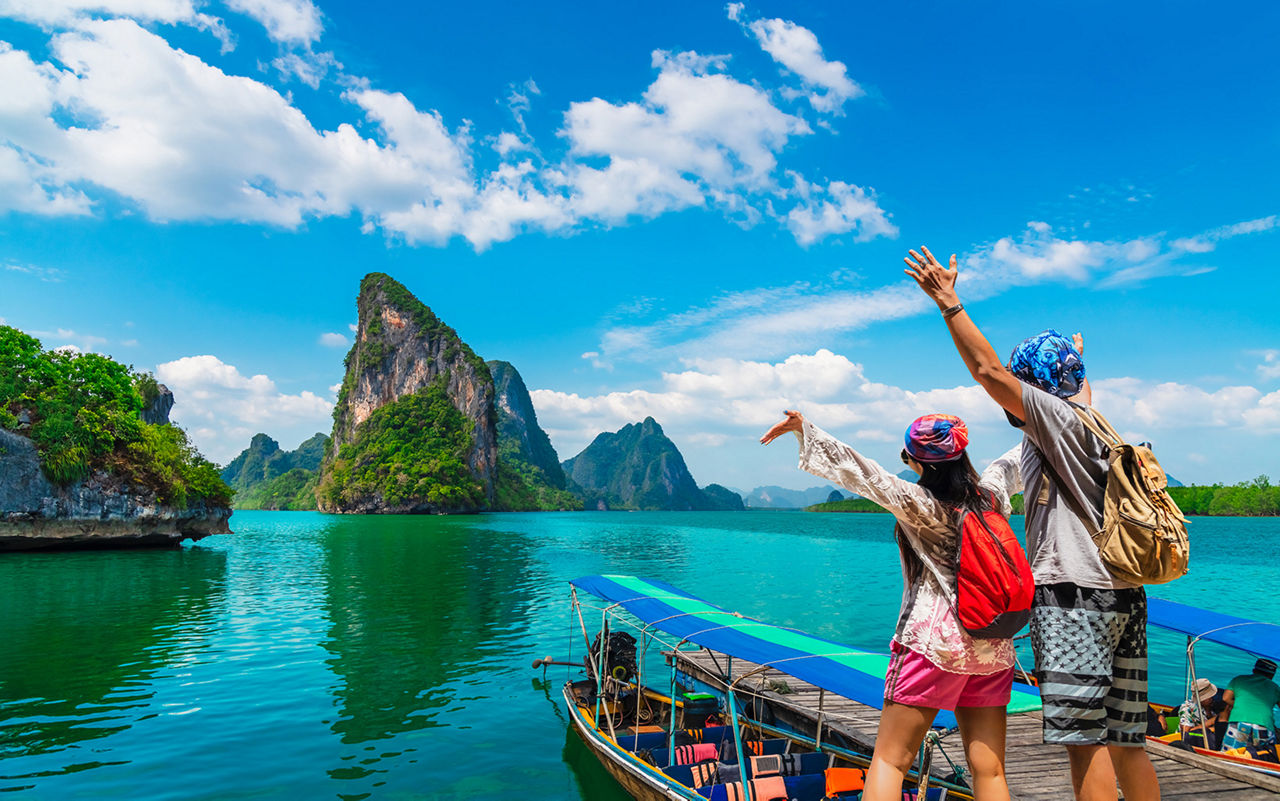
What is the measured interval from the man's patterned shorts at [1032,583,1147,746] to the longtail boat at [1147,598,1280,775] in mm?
5428

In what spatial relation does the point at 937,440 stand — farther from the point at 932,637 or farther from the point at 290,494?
the point at 290,494

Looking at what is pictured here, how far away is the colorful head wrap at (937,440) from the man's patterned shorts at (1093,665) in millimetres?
663

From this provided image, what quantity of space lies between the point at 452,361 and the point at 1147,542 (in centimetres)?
13603

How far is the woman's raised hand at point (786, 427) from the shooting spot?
306cm

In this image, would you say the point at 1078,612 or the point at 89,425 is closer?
the point at 1078,612

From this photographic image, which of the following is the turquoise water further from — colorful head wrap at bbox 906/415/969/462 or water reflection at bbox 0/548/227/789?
colorful head wrap at bbox 906/415/969/462

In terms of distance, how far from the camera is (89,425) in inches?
1437

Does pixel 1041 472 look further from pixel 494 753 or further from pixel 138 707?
pixel 138 707

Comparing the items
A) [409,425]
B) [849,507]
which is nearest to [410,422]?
[409,425]

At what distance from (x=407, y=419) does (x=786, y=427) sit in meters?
126

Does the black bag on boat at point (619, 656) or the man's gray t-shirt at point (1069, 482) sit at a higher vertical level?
the man's gray t-shirt at point (1069, 482)

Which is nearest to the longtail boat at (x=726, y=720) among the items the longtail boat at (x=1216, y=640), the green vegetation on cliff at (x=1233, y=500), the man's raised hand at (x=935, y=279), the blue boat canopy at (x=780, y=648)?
the blue boat canopy at (x=780, y=648)

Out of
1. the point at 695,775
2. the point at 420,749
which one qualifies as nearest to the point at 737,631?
the point at 695,775

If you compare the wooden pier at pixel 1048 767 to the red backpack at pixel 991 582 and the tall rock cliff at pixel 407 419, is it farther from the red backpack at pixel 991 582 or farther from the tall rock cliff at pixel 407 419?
the tall rock cliff at pixel 407 419
